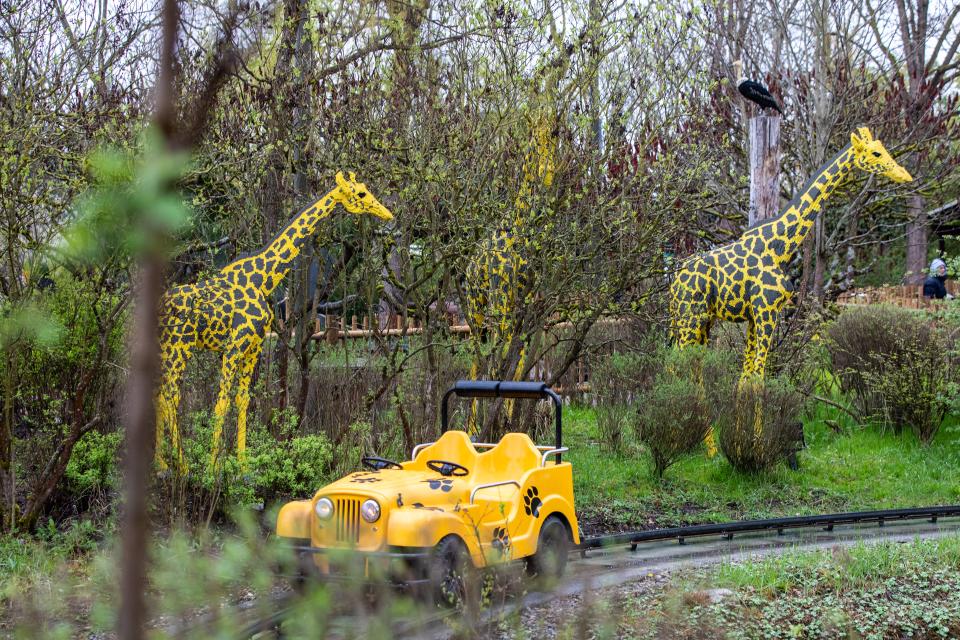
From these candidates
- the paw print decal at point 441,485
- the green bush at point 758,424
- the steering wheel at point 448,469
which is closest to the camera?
the paw print decal at point 441,485

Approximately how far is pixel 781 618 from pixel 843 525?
336cm

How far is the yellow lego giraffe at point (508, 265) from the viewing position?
8234mm

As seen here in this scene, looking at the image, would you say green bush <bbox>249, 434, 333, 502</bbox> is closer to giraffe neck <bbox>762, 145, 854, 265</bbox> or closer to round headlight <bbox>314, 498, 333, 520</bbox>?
round headlight <bbox>314, 498, 333, 520</bbox>

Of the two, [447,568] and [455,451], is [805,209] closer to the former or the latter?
[455,451]

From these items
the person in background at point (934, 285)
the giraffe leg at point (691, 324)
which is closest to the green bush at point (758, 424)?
the giraffe leg at point (691, 324)

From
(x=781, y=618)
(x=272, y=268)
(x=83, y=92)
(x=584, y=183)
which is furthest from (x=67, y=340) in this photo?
(x=781, y=618)

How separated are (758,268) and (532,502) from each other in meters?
5.37

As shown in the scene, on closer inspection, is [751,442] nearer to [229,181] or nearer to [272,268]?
[272,268]

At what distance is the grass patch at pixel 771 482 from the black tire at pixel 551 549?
1708 millimetres

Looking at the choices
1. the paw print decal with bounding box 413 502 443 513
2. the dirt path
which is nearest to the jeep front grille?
the paw print decal with bounding box 413 502 443 513

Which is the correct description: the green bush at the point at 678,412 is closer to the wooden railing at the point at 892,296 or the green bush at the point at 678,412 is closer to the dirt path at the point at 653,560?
the dirt path at the point at 653,560

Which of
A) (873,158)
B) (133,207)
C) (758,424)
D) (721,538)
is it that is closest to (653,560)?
(721,538)

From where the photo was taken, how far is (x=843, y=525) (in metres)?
8.28

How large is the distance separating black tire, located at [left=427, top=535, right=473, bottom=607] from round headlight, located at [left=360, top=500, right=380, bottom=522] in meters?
0.37
